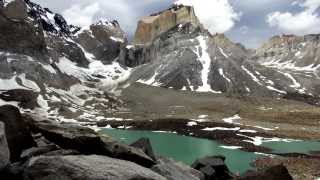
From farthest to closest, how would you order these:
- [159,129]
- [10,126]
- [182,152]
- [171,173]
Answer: [159,129] < [182,152] < [10,126] < [171,173]

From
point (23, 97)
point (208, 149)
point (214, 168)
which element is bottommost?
point (208, 149)

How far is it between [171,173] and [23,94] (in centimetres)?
18236

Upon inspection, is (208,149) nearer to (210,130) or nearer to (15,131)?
(210,130)

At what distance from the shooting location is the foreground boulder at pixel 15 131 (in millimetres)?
20750

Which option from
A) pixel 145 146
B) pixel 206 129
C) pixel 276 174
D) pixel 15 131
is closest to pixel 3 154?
pixel 15 131

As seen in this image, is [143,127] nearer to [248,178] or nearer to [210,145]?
[210,145]

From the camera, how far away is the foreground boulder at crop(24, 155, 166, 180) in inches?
559

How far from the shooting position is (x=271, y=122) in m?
162

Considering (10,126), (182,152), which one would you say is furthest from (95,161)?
(182,152)

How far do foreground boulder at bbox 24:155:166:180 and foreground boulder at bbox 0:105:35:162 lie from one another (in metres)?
5.94

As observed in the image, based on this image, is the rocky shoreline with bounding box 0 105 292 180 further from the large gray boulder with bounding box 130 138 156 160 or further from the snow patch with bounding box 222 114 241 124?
the snow patch with bounding box 222 114 241 124

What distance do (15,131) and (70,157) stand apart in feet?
22.0

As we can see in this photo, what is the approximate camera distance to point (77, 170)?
46.9 ft

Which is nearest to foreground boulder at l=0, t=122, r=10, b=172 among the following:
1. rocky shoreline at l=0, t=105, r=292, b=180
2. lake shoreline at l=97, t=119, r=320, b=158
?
rocky shoreline at l=0, t=105, r=292, b=180
